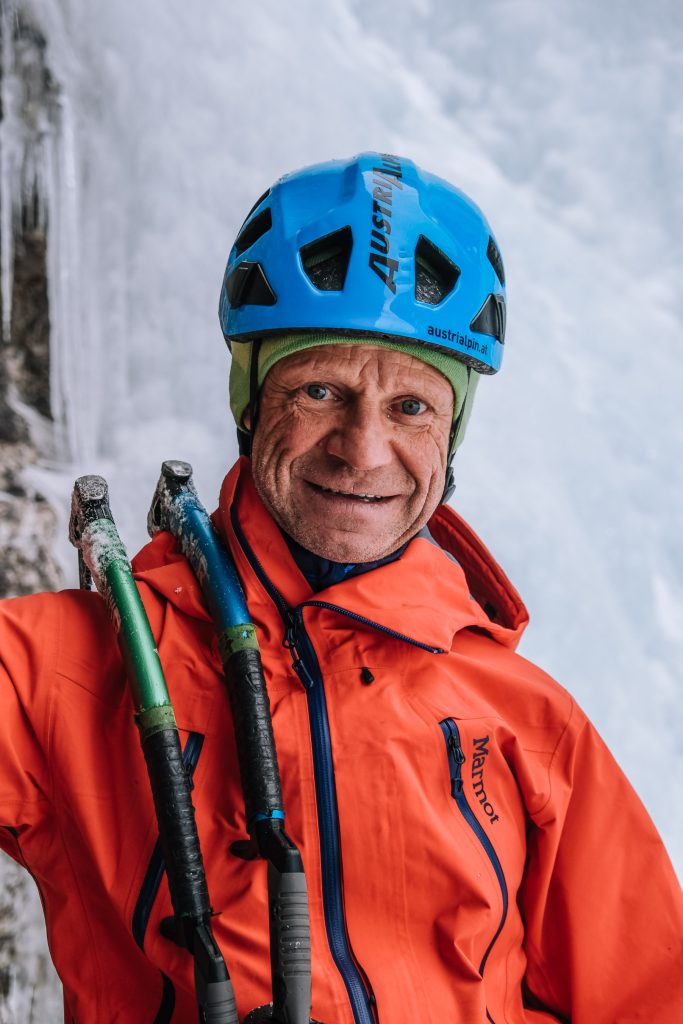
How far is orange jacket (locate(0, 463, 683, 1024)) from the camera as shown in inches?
62.9

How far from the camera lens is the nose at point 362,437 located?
5.68 feet

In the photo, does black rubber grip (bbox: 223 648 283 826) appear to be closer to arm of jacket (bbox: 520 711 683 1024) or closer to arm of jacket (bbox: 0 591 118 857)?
arm of jacket (bbox: 0 591 118 857)

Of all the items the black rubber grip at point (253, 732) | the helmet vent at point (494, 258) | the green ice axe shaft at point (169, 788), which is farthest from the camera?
the helmet vent at point (494, 258)

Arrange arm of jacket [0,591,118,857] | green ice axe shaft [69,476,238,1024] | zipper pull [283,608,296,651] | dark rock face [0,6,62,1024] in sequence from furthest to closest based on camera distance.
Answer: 1. dark rock face [0,6,62,1024]
2. zipper pull [283,608,296,651]
3. arm of jacket [0,591,118,857]
4. green ice axe shaft [69,476,238,1024]

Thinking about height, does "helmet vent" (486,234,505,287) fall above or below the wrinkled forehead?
above

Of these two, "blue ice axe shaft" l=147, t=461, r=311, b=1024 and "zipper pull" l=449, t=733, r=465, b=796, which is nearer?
"blue ice axe shaft" l=147, t=461, r=311, b=1024

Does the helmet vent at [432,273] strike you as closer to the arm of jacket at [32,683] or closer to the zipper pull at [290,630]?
the zipper pull at [290,630]

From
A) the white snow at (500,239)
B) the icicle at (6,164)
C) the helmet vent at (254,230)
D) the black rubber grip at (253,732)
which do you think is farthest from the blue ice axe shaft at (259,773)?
the icicle at (6,164)

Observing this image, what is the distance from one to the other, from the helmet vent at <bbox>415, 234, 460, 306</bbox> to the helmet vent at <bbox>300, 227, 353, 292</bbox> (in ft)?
0.49

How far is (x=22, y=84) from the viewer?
448cm

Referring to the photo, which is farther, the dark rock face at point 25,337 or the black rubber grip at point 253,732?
the dark rock face at point 25,337

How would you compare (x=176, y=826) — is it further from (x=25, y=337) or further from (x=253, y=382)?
(x=25, y=337)

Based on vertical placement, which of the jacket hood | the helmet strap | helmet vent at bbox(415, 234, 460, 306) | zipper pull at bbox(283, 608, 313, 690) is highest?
helmet vent at bbox(415, 234, 460, 306)

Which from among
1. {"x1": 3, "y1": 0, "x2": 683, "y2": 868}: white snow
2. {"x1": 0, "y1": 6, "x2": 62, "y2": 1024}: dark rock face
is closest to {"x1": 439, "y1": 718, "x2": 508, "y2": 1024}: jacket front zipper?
{"x1": 0, "y1": 6, "x2": 62, "y2": 1024}: dark rock face
